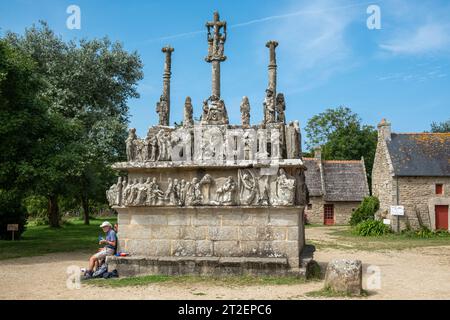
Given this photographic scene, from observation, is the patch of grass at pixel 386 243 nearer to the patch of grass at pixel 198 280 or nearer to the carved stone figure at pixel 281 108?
the carved stone figure at pixel 281 108

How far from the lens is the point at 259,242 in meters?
11.4

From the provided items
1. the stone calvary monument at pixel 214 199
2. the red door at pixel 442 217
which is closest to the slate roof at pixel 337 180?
the red door at pixel 442 217

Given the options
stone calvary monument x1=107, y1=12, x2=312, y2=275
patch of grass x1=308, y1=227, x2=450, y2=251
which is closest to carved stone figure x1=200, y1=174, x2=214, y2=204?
stone calvary monument x1=107, y1=12, x2=312, y2=275

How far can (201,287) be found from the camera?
10258 millimetres

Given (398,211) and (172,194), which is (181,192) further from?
(398,211)

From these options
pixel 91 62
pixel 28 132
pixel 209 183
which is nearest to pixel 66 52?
pixel 91 62

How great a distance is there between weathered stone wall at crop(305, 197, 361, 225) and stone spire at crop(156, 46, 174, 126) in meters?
25.9

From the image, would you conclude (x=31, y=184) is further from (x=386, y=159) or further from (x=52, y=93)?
(x=386, y=159)

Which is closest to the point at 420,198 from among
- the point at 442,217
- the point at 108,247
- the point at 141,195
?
the point at 442,217

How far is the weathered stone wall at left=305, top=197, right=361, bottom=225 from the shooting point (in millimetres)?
39250

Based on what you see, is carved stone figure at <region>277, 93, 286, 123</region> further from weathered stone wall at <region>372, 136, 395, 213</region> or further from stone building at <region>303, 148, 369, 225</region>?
stone building at <region>303, 148, 369, 225</region>

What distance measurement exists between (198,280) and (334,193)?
30.0 metres

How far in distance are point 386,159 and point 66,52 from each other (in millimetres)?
20427

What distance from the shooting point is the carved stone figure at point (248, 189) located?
1141 centimetres
